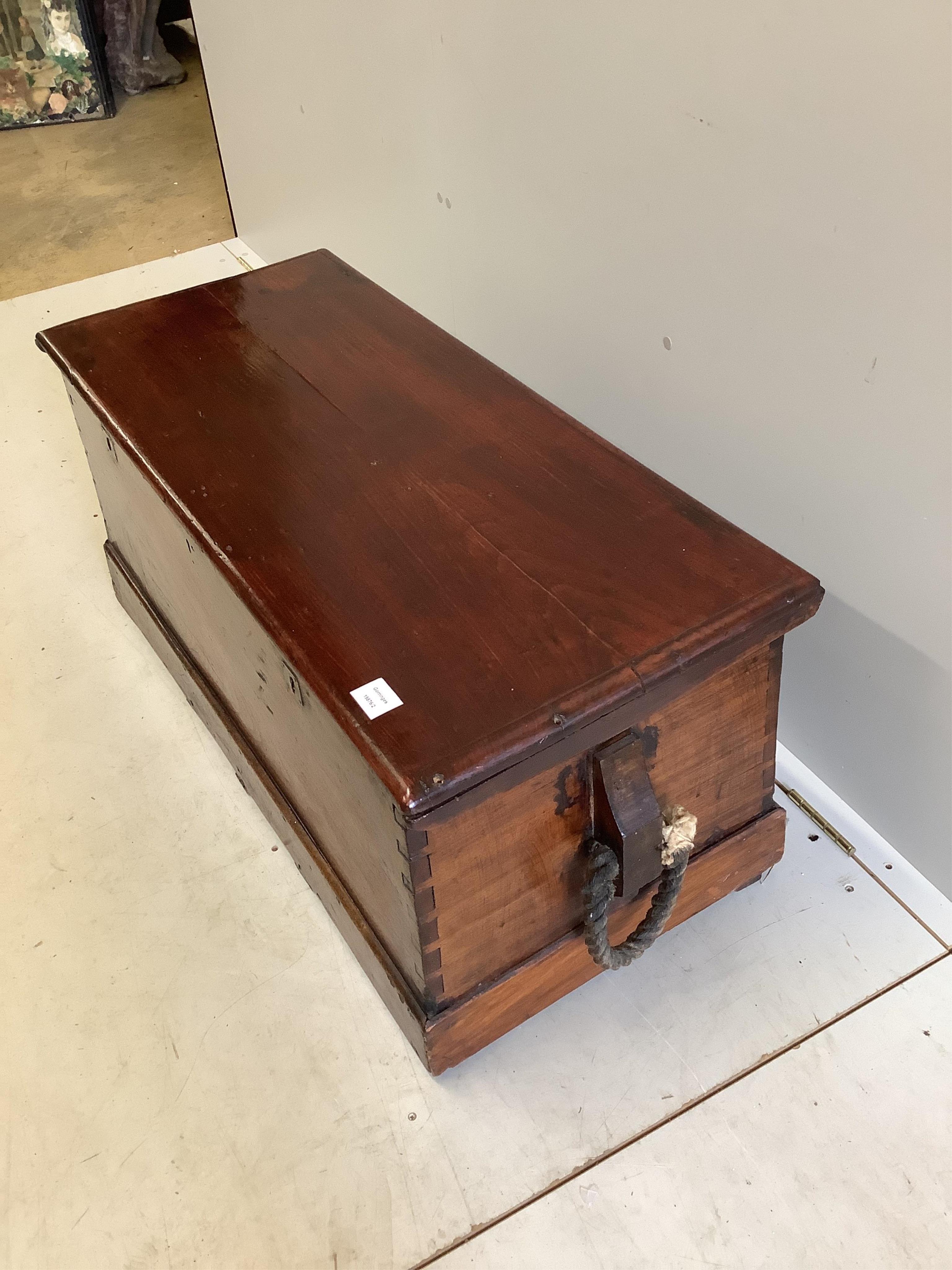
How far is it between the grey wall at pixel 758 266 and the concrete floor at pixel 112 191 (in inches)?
46.5

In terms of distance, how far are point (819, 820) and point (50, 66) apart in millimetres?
3450

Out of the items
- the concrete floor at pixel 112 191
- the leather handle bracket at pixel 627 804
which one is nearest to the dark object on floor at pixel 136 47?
the concrete floor at pixel 112 191

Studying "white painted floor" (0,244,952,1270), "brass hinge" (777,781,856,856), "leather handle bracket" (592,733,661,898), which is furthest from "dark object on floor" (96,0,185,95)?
"leather handle bracket" (592,733,661,898)

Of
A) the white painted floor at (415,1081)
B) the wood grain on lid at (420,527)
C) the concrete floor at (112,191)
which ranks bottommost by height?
the white painted floor at (415,1081)

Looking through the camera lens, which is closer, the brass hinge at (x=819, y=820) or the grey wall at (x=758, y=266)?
the grey wall at (x=758, y=266)

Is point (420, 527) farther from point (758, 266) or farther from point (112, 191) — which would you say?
point (112, 191)

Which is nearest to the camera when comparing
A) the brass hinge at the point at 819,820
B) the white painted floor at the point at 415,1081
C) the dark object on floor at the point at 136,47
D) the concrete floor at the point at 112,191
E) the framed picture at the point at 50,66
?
the white painted floor at the point at 415,1081

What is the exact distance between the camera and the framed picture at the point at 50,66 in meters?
3.40

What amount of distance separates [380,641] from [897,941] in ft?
2.23

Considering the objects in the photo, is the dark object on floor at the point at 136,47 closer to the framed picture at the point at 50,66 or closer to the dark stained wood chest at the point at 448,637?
the framed picture at the point at 50,66

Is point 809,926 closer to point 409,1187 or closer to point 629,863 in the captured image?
→ point 629,863

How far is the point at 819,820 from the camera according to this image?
1327mm

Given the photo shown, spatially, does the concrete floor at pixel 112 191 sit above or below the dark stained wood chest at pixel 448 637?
below

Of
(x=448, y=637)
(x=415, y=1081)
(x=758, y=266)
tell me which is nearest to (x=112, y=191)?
(x=758, y=266)
